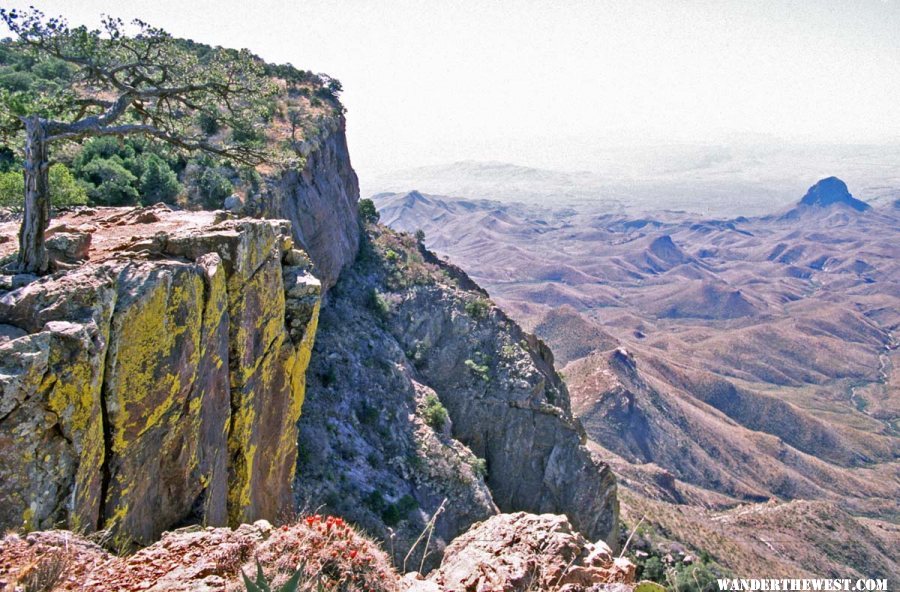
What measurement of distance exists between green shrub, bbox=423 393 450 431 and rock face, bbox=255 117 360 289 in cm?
906

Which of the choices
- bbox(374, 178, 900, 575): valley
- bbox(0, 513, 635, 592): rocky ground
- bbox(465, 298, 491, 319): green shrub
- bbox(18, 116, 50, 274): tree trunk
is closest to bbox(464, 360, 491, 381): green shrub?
bbox(465, 298, 491, 319): green shrub

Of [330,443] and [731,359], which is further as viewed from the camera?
[731,359]

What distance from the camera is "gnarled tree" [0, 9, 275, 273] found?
9047 millimetres

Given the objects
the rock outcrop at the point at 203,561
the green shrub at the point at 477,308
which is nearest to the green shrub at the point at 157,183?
the green shrub at the point at 477,308

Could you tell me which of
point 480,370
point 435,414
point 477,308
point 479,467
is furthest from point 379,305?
point 479,467

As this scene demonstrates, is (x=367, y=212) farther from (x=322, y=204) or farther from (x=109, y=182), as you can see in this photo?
(x=109, y=182)

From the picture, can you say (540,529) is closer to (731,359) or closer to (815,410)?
(815,410)

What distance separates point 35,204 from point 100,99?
476cm

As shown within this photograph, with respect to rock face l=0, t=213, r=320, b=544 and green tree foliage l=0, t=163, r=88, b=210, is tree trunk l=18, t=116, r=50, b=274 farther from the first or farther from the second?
green tree foliage l=0, t=163, r=88, b=210

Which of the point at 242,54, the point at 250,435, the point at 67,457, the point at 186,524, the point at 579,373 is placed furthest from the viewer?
the point at 579,373

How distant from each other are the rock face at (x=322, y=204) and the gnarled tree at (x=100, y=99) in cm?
1262

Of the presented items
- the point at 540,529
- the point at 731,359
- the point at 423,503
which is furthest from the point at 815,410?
the point at 540,529

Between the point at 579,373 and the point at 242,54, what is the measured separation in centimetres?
8903

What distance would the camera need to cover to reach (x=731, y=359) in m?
155
